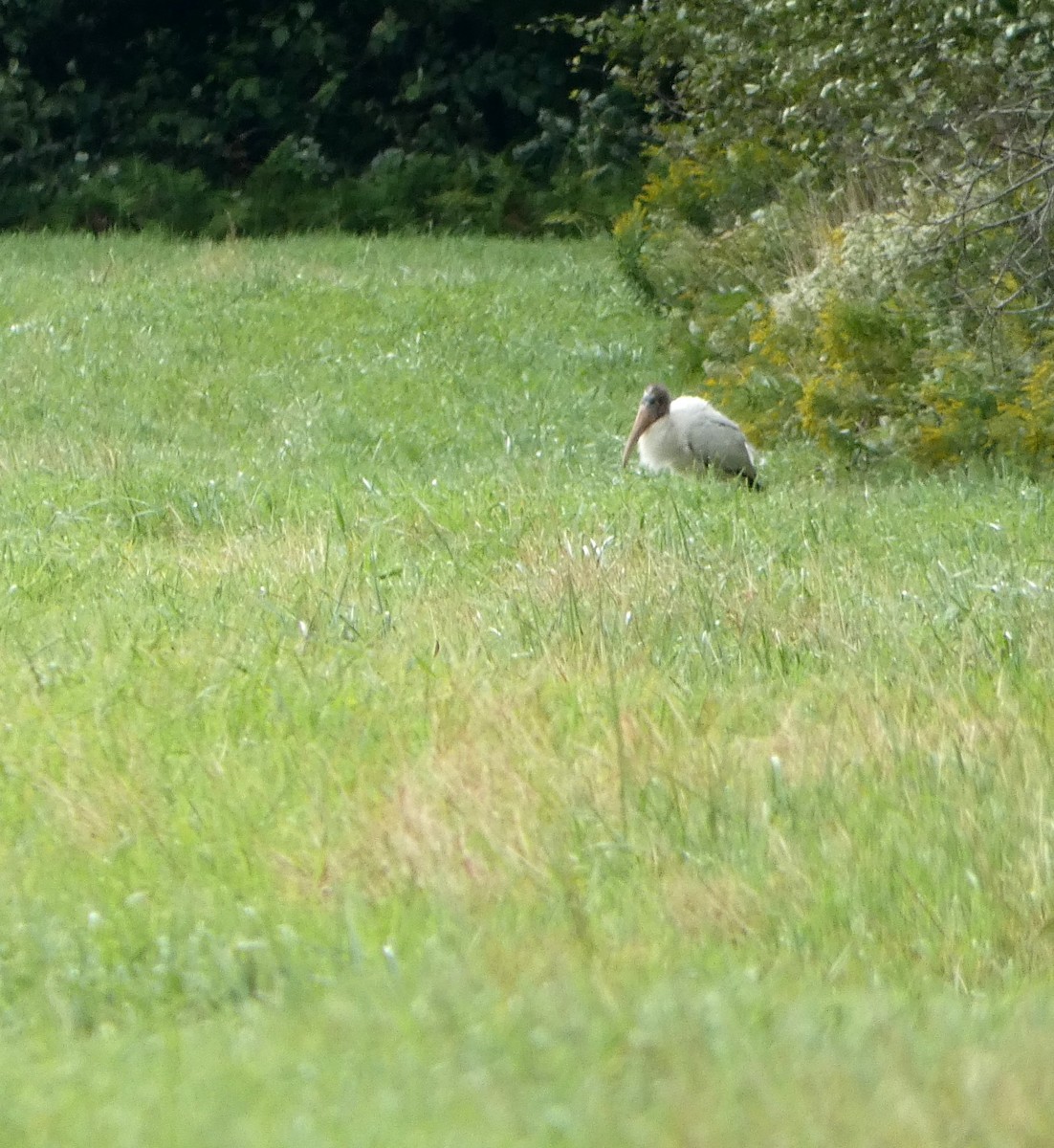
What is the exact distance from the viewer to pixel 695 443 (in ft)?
35.0

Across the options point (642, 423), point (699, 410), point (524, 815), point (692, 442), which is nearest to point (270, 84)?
point (642, 423)

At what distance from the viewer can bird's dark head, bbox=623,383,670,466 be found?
1108 cm

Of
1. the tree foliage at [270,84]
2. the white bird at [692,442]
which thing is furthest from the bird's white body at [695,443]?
the tree foliage at [270,84]

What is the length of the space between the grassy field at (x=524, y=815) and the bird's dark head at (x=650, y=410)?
1515 millimetres

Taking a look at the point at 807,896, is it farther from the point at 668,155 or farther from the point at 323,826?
the point at 668,155

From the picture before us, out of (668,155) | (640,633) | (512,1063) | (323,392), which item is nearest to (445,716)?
(640,633)

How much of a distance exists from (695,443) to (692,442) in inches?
0.9

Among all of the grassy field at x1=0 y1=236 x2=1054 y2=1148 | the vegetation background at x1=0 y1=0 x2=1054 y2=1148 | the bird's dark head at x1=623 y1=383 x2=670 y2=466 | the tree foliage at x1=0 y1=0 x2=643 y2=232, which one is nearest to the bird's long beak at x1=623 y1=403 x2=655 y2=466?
the bird's dark head at x1=623 y1=383 x2=670 y2=466

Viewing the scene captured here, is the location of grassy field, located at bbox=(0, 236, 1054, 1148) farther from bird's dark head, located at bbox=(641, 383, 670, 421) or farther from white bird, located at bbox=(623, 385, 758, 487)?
bird's dark head, located at bbox=(641, 383, 670, 421)

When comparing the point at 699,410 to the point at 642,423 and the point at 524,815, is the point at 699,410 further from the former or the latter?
the point at 524,815

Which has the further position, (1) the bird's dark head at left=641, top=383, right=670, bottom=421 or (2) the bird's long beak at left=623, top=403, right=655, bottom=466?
(2) the bird's long beak at left=623, top=403, right=655, bottom=466

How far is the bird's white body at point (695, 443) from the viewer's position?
10.6 m

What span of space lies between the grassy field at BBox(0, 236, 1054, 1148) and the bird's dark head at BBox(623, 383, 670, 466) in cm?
152

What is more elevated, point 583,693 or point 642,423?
point 583,693
